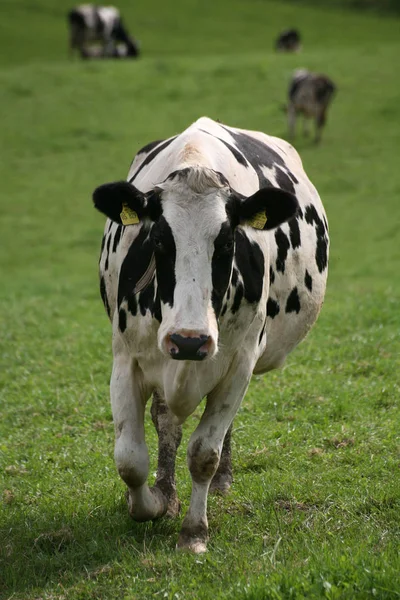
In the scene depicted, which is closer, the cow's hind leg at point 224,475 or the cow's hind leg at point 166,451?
the cow's hind leg at point 166,451

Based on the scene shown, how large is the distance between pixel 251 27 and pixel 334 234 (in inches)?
1308

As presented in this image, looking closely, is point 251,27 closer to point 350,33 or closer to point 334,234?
point 350,33

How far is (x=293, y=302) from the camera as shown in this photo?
6.95 m

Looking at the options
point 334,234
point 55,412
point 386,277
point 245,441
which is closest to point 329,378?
point 245,441

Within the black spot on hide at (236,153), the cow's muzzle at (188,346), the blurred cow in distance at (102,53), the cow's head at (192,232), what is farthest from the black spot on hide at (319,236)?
the blurred cow in distance at (102,53)

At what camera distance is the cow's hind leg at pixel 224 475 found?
6566 mm

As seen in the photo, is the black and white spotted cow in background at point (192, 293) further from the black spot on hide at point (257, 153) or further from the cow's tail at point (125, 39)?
the cow's tail at point (125, 39)

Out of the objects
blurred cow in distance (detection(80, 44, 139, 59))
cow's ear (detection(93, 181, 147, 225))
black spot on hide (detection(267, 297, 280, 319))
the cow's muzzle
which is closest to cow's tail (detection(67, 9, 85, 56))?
blurred cow in distance (detection(80, 44, 139, 59))

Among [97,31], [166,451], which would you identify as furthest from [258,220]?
[97,31]

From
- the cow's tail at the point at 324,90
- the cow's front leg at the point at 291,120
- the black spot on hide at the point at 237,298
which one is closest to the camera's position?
the black spot on hide at the point at 237,298

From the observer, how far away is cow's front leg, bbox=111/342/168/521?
555 centimetres

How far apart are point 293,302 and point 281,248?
520 mm

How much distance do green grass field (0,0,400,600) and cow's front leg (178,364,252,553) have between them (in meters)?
0.18

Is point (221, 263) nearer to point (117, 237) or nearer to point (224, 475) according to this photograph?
point (117, 237)
